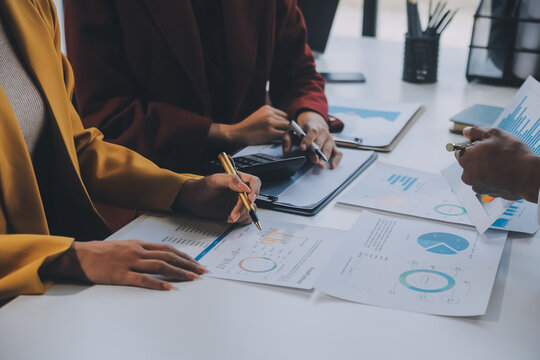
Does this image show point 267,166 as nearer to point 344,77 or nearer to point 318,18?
point 344,77

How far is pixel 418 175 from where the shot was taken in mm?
1161

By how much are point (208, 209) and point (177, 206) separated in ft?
0.20

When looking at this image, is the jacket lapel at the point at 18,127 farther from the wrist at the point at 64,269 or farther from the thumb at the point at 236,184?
the thumb at the point at 236,184

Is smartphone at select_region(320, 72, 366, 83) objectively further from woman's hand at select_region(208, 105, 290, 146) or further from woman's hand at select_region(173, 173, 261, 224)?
woman's hand at select_region(173, 173, 261, 224)

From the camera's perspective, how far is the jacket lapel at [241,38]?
4.35ft

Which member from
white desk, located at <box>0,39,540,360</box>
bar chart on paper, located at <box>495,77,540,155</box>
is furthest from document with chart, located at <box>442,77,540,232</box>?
white desk, located at <box>0,39,540,360</box>

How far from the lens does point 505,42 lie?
179 centimetres

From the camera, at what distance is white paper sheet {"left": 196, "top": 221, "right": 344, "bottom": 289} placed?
781 millimetres

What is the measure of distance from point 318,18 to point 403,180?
1.07 m

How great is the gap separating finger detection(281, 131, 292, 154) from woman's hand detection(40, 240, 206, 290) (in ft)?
1.72

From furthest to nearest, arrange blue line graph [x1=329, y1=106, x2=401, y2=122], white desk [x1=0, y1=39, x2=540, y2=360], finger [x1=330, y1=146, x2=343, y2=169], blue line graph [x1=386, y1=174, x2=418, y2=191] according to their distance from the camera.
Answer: blue line graph [x1=329, y1=106, x2=401, y2=122] → finger [x1=330, y1=146, x2=343, y2=169] → blue line graph [x1=386, y1=174, x2=418, y2=191] → white desk [x1=0, y1=39, x2=540, y2=360]

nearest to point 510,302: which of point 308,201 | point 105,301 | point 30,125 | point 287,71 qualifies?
point 308,201

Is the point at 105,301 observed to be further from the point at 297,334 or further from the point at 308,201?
the point at 308,201

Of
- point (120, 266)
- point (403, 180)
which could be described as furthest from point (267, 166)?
point (120, 266)
